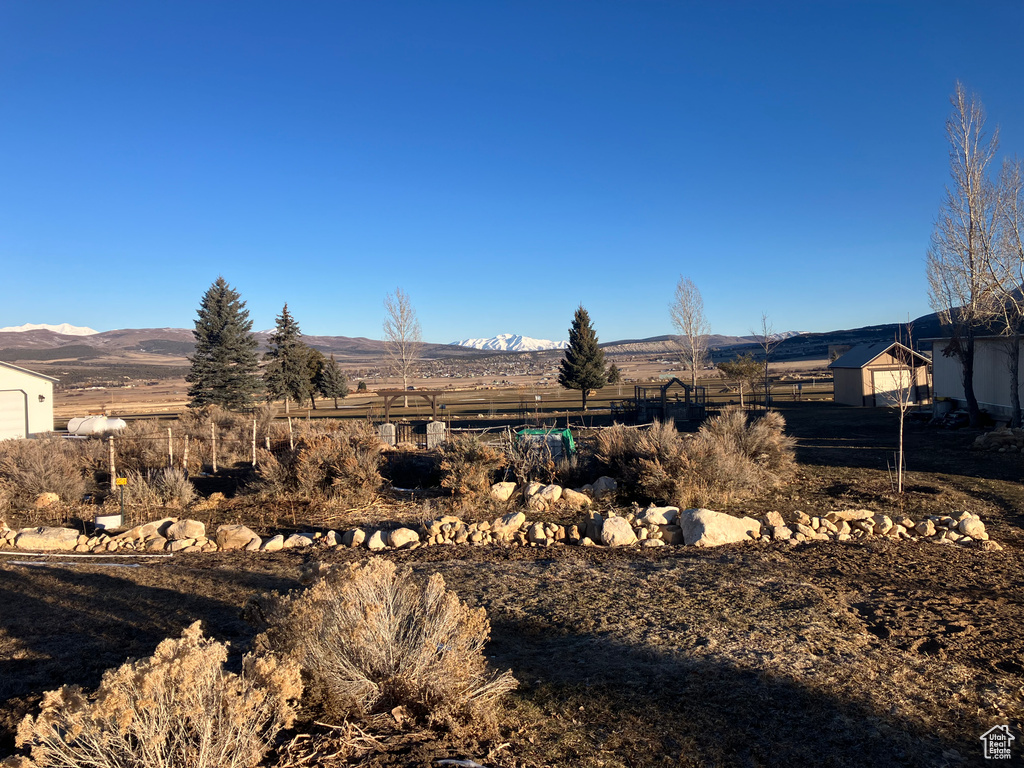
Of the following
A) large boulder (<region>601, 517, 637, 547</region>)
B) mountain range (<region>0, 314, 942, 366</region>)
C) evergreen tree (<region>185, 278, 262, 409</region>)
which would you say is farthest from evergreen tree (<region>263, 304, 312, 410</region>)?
mountain range (<region>0, 314, 942, 366</region>)

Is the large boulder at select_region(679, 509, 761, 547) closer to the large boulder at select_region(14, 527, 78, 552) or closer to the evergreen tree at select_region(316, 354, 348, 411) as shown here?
the large boulder at select_region(14, 527, 78, 552)

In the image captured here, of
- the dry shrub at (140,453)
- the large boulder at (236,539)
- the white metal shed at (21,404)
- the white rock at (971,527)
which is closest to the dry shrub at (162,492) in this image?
the dry shrub at (140,453)

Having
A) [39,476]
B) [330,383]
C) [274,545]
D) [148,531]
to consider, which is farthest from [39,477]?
[330,383]

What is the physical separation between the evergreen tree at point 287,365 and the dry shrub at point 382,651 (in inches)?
1577

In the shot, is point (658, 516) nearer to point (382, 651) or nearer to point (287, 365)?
point (382, 651)

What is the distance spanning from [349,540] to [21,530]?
206 inches

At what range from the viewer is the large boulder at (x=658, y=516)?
364 inches

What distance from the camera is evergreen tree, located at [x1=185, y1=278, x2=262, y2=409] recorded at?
1265 inches

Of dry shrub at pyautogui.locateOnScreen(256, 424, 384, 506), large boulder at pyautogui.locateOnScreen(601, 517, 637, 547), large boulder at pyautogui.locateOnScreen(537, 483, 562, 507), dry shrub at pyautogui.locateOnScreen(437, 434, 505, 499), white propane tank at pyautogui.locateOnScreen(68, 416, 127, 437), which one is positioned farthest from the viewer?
white propane tank at pyautogui.locateOnScreen(68, 416, 127, 437)

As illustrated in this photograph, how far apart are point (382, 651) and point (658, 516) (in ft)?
20.1

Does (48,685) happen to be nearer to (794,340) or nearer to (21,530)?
(21,530)

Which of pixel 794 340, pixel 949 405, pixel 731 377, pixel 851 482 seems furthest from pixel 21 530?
pixel 794 340

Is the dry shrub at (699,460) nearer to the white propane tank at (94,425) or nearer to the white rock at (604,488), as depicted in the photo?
the white rock at (604,488)

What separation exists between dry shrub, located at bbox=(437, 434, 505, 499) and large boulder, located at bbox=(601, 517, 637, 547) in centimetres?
278
